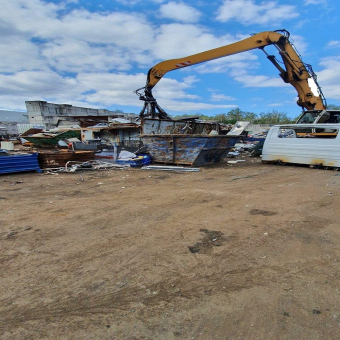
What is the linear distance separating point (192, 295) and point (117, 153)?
25.7 ft

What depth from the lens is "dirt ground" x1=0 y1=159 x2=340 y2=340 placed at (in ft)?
4.83

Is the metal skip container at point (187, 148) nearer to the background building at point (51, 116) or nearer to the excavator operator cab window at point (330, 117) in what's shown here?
the excavator operator cab window at point (330, 117)

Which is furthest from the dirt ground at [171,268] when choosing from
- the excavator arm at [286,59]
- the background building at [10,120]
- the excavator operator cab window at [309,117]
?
the background building at [10,120]

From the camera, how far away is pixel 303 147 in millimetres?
7477

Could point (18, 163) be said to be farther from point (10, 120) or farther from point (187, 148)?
point (10, 120)

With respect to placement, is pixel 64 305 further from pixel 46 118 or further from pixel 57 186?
pixel 46 118

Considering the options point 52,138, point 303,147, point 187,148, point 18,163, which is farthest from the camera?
point 52,138

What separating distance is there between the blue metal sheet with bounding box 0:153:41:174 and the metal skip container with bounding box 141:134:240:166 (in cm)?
359

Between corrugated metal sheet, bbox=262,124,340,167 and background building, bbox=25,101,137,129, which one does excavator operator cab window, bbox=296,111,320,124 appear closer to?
corrugated metal sheet, bbox=262,124,340,167

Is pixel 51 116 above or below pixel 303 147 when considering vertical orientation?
above

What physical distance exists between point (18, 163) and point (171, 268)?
6211 millimetres

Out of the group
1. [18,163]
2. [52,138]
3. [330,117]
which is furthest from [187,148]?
[52,138]

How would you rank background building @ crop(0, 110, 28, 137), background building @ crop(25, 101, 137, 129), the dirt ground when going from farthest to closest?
background building @ crop(0, 110, 28, 137) < background building @ crop(25, 101, 137, 129) < the dirt ground

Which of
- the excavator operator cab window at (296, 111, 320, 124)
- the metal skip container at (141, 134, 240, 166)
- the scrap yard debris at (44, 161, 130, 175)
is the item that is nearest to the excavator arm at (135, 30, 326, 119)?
the excavator operator cab window at (296, 111, 320, 124)
